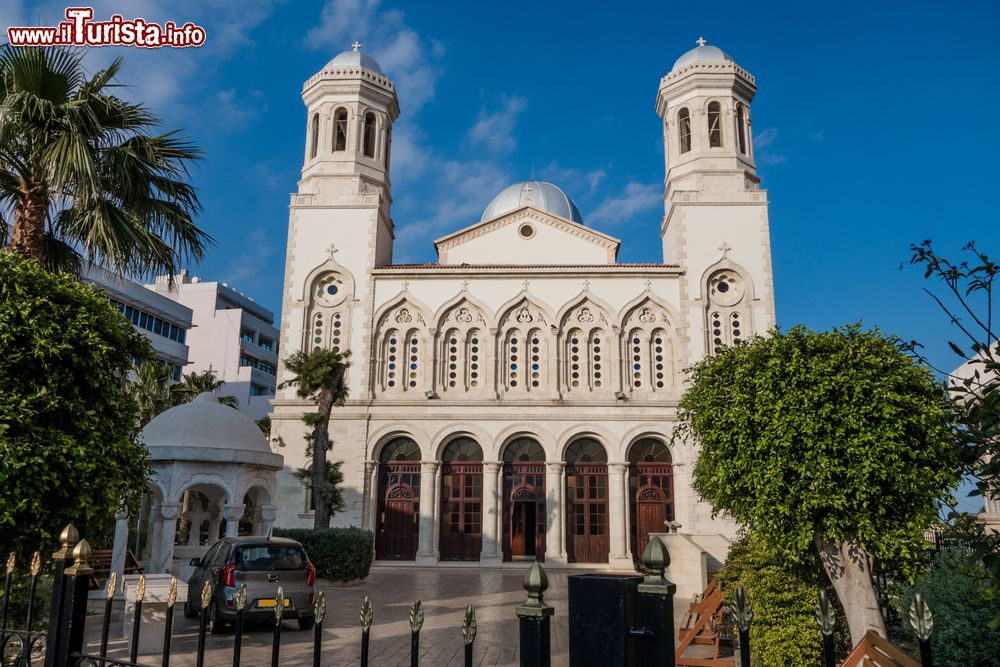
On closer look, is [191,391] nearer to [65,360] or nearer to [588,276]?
[588,276]

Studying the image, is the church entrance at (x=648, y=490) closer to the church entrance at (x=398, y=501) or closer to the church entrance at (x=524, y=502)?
the church entrance at (x=524, y=502)

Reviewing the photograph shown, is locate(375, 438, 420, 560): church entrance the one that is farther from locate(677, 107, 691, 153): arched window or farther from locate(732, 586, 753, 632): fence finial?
locate(732, 586, 753, 632): fence finial

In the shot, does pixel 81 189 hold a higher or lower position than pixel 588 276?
lower

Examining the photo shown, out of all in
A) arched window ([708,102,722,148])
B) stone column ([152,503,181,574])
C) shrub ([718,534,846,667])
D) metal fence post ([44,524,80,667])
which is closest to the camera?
metal fence post ([44,524,80,667])

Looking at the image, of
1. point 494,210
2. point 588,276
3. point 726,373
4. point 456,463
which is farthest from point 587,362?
point 726,373

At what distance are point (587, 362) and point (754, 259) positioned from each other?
7.60 meters

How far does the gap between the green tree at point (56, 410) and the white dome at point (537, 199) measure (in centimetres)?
2920

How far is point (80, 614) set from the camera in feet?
14.2

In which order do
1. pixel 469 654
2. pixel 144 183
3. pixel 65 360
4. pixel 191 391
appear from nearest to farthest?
pixel 469 654 < pixel 65 360 < pixel 144 183 < pixel 191 391

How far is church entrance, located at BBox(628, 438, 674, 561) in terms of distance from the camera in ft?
87.0

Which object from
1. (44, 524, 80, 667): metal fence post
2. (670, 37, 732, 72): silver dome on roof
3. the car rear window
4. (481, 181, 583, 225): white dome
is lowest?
the car rear window

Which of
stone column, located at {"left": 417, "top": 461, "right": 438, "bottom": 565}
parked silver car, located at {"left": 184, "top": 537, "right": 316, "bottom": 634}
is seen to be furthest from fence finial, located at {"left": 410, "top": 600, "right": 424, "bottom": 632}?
stone column, located at {"left": 417, "top": 461, "right": 438, "bottom": 565}

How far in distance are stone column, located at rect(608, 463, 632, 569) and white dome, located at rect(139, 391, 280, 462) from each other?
14.2 m

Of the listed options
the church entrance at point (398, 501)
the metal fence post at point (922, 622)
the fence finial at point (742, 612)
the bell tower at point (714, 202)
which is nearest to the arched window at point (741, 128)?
the bell tower at point (714, 202)
